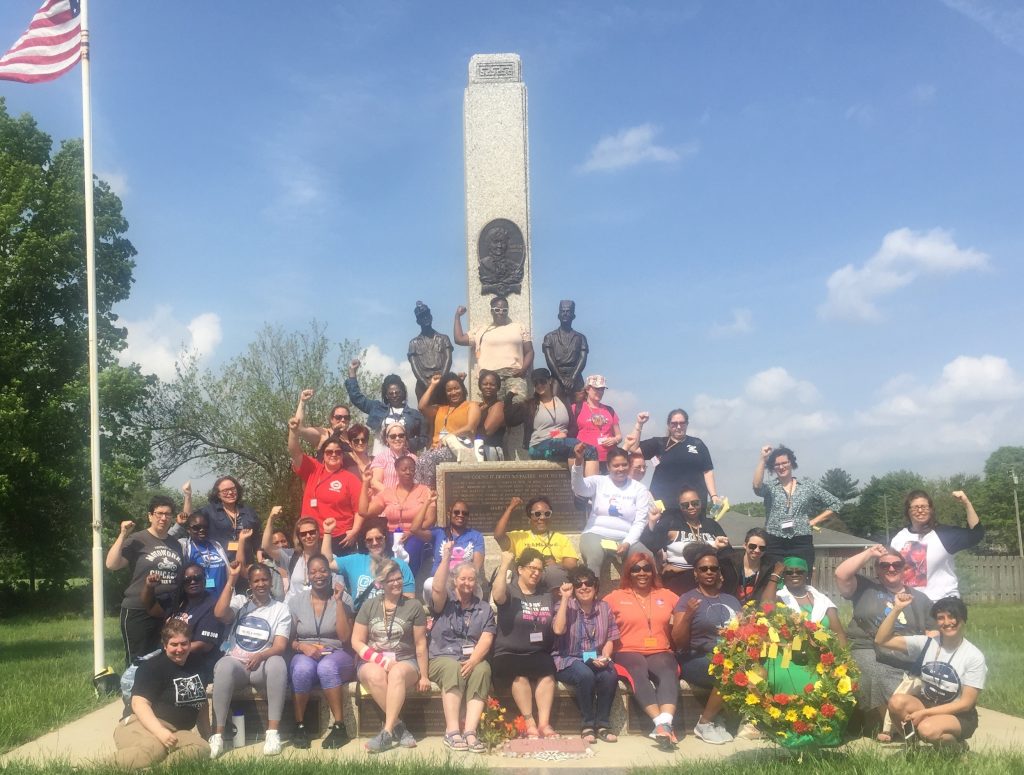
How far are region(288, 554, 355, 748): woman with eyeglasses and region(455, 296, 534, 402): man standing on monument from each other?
4.30 metres

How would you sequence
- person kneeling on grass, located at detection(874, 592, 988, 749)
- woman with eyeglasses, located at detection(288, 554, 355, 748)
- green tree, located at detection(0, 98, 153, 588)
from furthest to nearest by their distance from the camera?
green tree, located at detection(0, 98, 153, 588) → woman with eyeglasses, located at detection(288, 554, 355, 748) → person kneeling on grass, located at detection(874, 592, 988, 749)

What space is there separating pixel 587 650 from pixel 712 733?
954mm

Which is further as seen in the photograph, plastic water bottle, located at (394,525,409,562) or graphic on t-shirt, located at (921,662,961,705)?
plastic water bottle, located at (394,525,409,562)

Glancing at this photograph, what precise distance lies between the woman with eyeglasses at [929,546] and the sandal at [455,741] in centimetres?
320

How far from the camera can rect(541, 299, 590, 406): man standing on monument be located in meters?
10.2

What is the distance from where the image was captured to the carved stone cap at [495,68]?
460 inches

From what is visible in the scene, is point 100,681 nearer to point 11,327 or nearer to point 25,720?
point 25,720

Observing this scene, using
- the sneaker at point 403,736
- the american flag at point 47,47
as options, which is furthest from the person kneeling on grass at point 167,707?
the american flag at point 47,47

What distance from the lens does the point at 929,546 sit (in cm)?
654

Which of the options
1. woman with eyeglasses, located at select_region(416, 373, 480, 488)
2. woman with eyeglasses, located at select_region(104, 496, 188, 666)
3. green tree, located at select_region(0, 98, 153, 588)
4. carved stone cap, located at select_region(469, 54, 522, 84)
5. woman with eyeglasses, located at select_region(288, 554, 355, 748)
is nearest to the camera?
woman with eyeglasses, located at select_region(288, 554, 355, 748)

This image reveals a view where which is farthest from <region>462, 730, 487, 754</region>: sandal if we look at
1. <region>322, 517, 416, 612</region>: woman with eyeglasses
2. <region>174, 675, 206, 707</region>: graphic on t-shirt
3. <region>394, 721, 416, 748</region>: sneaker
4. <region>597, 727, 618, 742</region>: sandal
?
<region>174, 675, 206, 707</region>: graphic on t-shirt

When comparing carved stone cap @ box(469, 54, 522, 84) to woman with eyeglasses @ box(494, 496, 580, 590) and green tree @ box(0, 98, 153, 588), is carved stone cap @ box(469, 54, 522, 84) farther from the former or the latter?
green tree @ box(0, 98, 153, 588)

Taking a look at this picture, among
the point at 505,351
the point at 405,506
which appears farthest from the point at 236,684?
the point at 505,351

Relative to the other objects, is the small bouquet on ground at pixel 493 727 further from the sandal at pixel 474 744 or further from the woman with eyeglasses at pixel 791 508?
the woman with eyeglasses at pixel 791 508
